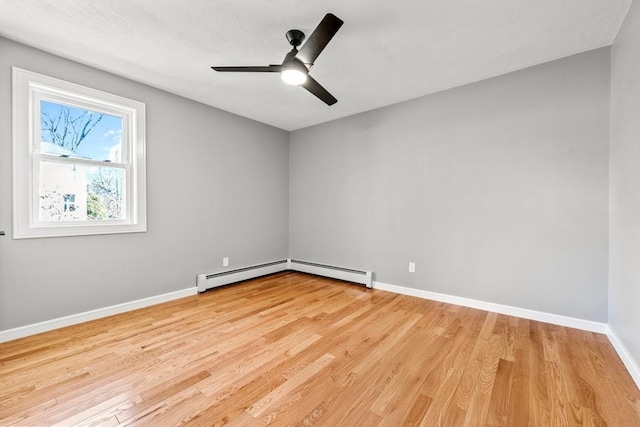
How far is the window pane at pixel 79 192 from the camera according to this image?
2488mm

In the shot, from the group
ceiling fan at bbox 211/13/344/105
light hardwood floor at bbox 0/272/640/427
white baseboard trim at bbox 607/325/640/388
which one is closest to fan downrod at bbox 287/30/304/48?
ceiling fan at bbox 211/13/344/105

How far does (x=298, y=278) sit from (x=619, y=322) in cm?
352

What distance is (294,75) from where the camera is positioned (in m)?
2.08

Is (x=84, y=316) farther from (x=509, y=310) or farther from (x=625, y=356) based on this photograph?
(x=625, y=356)

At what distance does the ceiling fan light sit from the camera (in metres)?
2.03

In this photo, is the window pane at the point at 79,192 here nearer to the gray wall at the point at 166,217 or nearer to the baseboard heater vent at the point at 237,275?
the gray wall at the point at 166,217

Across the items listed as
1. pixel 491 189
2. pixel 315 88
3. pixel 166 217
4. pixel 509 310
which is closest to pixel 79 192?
pixel 166 217

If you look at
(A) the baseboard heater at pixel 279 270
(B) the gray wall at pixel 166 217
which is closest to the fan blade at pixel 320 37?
(B) the gray wall at pixel 166 217

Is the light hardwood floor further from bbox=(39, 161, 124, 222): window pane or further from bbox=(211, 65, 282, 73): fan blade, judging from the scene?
bbox=(211, 65, 282, 73): fan blade

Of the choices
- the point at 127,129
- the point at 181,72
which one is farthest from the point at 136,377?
the point at 181,72

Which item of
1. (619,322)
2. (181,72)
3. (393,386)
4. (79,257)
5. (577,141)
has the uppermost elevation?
(181,72)

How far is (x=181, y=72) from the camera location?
278 cm

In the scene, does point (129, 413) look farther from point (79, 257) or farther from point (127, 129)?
point (127, 129)

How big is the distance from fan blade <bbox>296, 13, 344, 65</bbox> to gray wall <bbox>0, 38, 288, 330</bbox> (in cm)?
217
